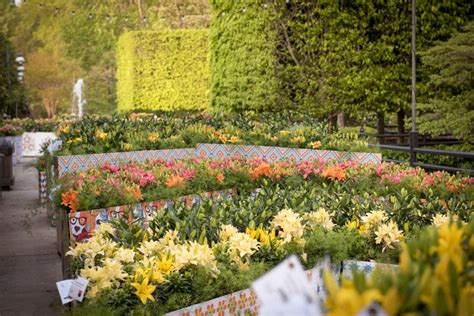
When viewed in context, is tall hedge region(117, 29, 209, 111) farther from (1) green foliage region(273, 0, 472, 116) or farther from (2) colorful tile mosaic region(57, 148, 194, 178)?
(2) colorful tile mosaic region(57, 148, 194, 178)

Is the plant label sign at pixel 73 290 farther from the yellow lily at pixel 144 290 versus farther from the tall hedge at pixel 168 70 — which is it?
the tall hedge at pixel 168 70

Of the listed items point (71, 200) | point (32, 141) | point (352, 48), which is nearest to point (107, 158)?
point (71, 200)

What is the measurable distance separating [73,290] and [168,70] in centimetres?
2827

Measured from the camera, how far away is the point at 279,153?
39.6ft

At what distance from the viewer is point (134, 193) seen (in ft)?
25.1

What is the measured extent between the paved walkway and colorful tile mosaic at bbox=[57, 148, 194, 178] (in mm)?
1144

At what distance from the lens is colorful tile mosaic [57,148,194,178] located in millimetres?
10688

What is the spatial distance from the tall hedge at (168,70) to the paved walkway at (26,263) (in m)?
15.4

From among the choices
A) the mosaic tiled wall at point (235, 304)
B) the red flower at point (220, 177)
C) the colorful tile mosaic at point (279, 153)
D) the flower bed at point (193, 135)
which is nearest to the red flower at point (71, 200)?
the red flower at point (220, 177)

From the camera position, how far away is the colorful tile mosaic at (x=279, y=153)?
36.1 feet

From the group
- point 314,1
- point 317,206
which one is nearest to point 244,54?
point 314,1

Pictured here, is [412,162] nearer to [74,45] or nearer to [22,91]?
[22,91]

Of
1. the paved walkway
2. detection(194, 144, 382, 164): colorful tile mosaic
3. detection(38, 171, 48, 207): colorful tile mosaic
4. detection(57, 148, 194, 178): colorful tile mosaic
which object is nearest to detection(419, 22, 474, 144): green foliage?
detection(194, 144, 382, 164): colorful tile mosaic

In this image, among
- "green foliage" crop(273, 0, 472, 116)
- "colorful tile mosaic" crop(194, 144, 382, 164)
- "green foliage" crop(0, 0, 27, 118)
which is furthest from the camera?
"green foliage" crop(0, 0, 27, 118)
